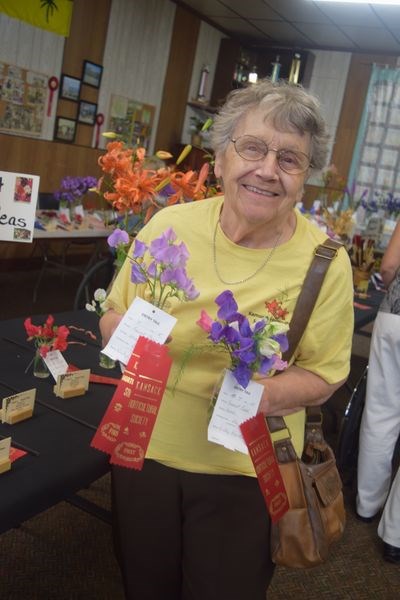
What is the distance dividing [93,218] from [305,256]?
13.4ft

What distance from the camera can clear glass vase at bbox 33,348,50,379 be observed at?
1.75 meters

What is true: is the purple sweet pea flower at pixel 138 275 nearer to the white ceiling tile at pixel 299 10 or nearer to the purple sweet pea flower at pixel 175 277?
the purple sweet pea flower at pixel 175 277

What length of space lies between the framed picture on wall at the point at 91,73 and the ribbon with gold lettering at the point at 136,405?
→ 6107mm

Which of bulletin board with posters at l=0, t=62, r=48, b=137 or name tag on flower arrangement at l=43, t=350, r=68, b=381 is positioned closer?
name tag on flower arrangement at l=43, t=350, r=68, b=381

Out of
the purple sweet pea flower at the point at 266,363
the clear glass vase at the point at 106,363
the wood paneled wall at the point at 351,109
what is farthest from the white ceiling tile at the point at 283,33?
the purple sweet pea flower at the point at 266,363

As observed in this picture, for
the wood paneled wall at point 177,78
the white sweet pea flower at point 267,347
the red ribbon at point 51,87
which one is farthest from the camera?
the wood paneled wall at point 177,78

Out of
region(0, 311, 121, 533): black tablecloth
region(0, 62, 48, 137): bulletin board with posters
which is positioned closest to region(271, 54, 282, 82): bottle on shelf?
region(0, 62, 48, 137): bulletin board with posters

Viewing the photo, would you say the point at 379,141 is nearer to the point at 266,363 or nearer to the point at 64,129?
the point at 64,129

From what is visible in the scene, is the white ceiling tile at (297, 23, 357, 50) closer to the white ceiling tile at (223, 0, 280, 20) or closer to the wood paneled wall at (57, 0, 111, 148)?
the white ceiling tile at (223, 0, 280, 20)

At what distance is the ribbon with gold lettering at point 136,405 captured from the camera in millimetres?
1018

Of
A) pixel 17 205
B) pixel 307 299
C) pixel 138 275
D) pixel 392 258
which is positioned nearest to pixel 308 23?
pixel 392 258

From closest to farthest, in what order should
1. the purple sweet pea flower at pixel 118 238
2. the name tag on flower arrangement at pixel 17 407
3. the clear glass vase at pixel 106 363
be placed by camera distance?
the purple sweet pea flower at pixel 118 238, the name tag on flower arrangement at pixel 17 407, the clear glass vase at pixel 106 363

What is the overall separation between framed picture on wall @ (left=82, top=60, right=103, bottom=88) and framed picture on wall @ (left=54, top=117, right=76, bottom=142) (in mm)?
473

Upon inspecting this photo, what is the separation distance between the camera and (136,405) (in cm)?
105
